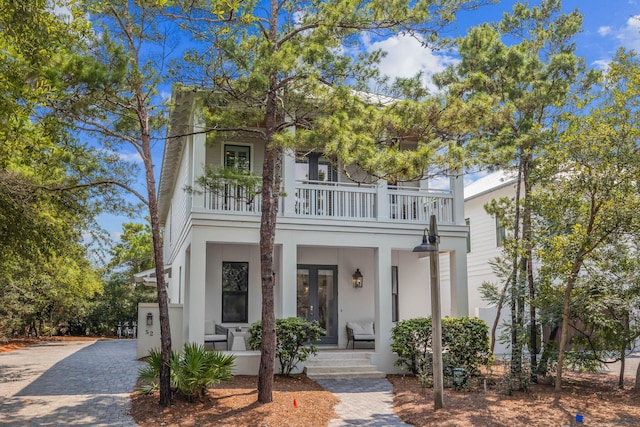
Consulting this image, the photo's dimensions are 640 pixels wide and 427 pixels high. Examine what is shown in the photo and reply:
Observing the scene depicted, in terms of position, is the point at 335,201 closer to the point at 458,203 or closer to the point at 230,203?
the point at 230,203

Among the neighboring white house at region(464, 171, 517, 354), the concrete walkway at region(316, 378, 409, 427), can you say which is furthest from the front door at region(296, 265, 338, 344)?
the neighboring white house at region(464, 171, 517, 354)

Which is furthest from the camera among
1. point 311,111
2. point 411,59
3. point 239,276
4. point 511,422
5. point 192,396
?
point 239,276

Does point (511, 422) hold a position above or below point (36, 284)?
below

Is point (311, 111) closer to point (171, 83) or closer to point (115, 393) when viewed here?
point (171, 83)

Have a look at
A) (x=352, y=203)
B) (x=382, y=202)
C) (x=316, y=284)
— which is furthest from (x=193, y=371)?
(x=316, y=284)

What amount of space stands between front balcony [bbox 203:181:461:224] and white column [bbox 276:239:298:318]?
31.0 inches

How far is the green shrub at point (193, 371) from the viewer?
909 cm

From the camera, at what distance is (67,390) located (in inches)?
427

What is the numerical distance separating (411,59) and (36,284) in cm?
1844

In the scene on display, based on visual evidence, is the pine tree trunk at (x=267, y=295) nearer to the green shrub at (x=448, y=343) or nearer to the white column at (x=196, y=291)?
the white column at (x=196, y=291)

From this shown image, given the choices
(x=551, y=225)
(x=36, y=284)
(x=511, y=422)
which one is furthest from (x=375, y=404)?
(x=36, y=284)

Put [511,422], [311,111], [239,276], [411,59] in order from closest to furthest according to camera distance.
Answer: [511,422]
[311,111]
[411,59]
[239,276]

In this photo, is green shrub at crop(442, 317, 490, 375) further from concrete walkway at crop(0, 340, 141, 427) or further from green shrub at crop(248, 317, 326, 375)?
concrete walkway at crop(0, 340, 141, 427)

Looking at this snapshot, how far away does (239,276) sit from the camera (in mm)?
15141
